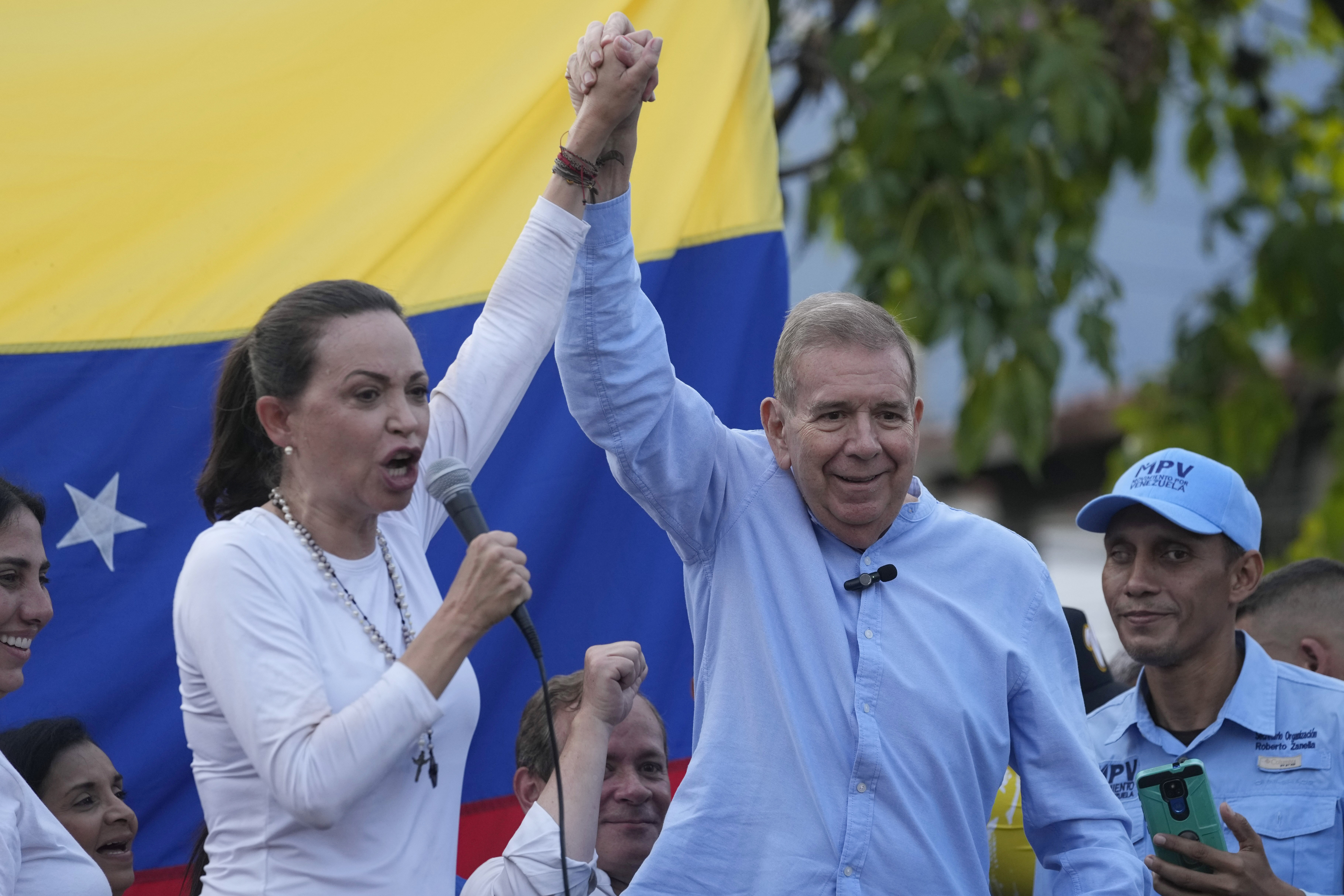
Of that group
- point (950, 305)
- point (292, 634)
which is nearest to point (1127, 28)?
point (950, 305)

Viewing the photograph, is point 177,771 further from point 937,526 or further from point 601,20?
point 601,20

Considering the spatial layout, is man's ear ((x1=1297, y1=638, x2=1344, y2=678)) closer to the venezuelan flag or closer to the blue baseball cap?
the blue baseball cap

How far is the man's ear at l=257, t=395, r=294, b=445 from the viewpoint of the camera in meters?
2.30

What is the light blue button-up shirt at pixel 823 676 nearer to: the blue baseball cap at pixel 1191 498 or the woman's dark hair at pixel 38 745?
the blue baseball cap at pixel 1191 498

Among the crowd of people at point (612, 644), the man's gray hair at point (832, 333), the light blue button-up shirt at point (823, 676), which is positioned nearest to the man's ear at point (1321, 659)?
the crowd of people at point (612, 644)

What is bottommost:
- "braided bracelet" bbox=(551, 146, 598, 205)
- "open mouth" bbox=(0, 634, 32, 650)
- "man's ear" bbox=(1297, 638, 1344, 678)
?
"open mouth" bbox=(0, 634, 32, 650)

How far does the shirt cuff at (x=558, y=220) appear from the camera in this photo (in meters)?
2.58

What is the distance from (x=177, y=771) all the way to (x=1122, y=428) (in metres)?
5.78

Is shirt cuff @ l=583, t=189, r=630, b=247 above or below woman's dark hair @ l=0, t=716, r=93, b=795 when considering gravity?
above

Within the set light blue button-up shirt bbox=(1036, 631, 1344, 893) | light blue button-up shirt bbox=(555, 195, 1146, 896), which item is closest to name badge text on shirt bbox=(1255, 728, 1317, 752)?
light blue button-up shirt bbox=(1036, 631, 1344, 893)

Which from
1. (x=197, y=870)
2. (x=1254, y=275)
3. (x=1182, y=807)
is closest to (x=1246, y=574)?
(x=1182, y=807)

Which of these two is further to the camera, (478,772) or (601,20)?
(601,20)

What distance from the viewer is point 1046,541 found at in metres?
15.8

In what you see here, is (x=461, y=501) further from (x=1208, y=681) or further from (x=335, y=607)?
(x=1208, y=681)
